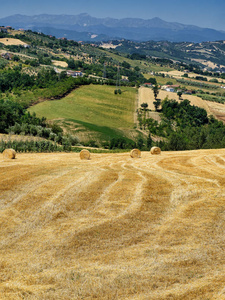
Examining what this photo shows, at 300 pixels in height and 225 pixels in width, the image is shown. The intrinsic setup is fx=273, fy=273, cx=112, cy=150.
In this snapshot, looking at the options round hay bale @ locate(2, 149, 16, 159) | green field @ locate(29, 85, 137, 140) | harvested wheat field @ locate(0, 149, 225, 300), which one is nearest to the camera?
harvested wheat field @ locate(0, 149, 225, 300)

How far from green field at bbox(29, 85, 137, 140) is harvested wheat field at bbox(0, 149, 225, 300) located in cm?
6508

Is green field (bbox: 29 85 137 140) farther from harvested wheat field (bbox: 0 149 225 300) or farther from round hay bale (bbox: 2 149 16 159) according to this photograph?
harvested wheat field (bbox: 0 149 225 300)

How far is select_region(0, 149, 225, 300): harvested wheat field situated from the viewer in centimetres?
1480

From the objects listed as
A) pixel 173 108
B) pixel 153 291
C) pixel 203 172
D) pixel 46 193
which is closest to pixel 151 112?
pixel 173 108

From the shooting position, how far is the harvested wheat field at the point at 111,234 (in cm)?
1480

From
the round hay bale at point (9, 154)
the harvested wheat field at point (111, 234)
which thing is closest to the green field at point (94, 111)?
the round hay bale at point (9, 154)

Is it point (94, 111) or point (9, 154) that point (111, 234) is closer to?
A: point (9, 154)

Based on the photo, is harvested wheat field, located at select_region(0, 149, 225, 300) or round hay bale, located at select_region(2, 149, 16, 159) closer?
harvested wheat field, located at select_region(0, 149, 225, 300)

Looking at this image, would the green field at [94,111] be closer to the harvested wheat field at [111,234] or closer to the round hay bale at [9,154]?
the round hay bale at [9,154]

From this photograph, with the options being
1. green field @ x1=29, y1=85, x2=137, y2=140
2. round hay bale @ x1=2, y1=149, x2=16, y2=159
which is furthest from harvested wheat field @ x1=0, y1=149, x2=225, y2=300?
green field @ x1=29, y1=85, x2=137, y2=140

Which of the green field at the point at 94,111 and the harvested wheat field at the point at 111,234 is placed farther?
the green field at the point at 94,111

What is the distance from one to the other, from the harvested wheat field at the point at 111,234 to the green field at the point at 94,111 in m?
65.1

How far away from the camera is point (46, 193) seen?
2531cm

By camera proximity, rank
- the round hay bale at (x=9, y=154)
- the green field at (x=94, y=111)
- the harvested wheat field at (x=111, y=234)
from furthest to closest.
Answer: the green field at (x=94, y=111), the round hay bale at (x=9, y=154), the harvested wheat field at (x=111, y=234)
